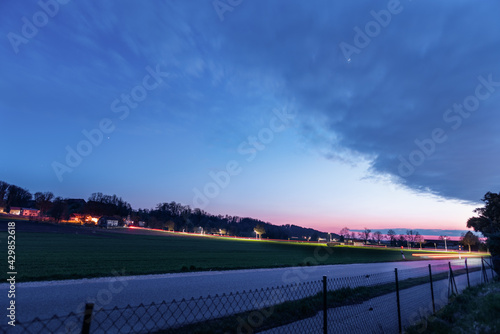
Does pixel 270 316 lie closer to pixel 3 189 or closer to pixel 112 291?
pixel 112 291

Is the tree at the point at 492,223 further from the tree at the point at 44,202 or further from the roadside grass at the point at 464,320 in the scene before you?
the tree at the point at 44,202

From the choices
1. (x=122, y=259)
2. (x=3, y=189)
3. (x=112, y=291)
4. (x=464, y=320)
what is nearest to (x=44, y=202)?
(x=3, y=189)

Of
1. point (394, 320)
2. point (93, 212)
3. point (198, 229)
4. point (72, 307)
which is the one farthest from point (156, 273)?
point (198, 229)

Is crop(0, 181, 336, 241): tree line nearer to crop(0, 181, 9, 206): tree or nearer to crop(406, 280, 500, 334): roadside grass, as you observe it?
crop(0, 181, 9, 206): tree

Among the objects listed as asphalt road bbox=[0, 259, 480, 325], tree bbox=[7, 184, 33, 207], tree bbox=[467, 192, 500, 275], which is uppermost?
tree bbox=[7, 184, 33, 207]

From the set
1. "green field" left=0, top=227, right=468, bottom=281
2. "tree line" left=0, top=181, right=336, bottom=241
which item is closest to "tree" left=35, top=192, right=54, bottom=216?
"tree line" left=0, top=181, right=336, bottom=241

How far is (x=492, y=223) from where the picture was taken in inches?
1356

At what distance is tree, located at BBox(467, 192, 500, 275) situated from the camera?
15258 millimetres

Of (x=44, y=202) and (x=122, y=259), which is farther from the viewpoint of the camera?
(x=44, y=202)

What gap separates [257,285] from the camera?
12555 mm

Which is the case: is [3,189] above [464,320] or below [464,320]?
above

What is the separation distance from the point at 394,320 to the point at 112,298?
822 cm

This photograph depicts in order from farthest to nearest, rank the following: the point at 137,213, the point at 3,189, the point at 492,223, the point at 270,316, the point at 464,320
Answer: the point at 137,213
the point at 3,189
the point at 492,223
the point at 270,316
the point at 464,320

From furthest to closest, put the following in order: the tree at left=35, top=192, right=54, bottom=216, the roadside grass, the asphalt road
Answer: the tree at left=35, top=192, right=54, bottom=216 < the asphalt road < the roadside grass
